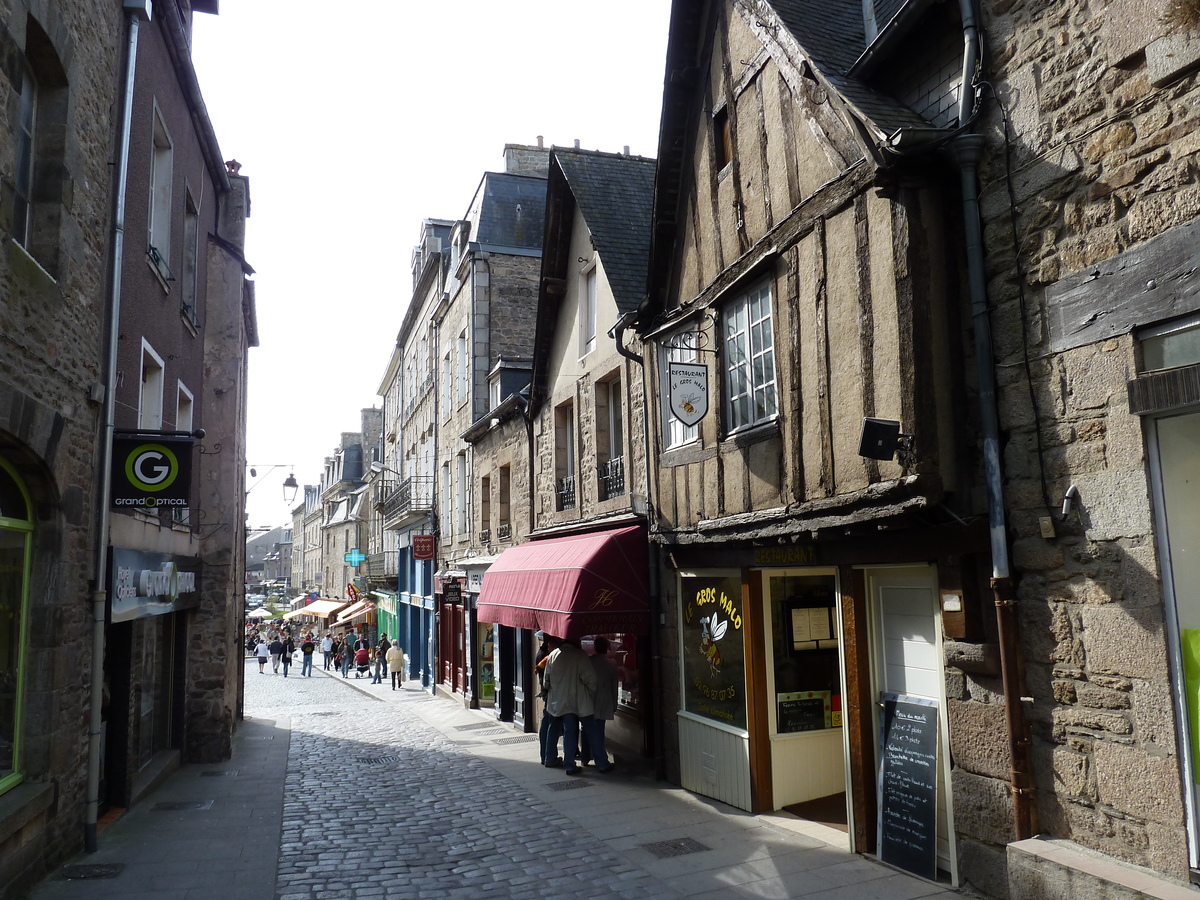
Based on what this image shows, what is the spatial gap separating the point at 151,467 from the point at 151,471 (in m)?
0.04

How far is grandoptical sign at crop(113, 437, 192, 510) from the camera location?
8.28 meters

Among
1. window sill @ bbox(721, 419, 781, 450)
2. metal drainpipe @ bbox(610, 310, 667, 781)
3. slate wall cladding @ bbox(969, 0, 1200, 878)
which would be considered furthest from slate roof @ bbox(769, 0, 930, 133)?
metal drainpipe @ bbox(610, 310, 667, 781)

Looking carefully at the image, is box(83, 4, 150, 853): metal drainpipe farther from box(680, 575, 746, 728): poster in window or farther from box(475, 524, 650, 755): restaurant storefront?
box(680, 575, 746, 728): poster in window

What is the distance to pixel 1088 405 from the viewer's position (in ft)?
16.1

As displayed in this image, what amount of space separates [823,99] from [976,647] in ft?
13.7

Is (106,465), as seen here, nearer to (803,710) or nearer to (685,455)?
(685,455)

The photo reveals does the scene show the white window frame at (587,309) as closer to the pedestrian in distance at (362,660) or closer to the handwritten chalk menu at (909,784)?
the handwritten chalk menu at (909,784)

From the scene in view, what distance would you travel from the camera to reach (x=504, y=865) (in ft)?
23.7

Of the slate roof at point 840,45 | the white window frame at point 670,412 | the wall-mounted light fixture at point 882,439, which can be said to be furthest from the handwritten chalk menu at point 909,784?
the slate roof at point 840,45

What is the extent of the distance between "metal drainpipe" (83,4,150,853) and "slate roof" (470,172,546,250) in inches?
494

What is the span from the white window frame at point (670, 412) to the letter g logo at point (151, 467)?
4.71m

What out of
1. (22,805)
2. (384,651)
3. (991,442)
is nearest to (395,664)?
(384,651)

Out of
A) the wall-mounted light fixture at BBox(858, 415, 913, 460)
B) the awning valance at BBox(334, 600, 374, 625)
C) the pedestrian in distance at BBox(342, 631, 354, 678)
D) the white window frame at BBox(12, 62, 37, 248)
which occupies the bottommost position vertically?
the pedestrian in distance at BBox(342, 631, 354, 678)

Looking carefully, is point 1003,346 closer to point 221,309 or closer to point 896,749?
point 896,749
